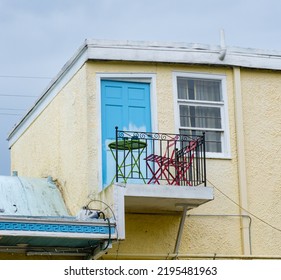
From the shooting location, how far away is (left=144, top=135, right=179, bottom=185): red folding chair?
14758 mm

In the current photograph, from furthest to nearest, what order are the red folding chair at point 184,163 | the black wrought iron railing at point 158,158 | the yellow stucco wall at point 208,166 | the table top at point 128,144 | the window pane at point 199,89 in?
the window pane at point 199,89
the yellow stucco wall at point 208,166
the red folding chair at point 184,163
the black wrought iron railing at point 158,158
the table top at point 128,144

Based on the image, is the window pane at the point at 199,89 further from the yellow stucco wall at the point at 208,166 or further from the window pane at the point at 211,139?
the window pane at the point at 211,139

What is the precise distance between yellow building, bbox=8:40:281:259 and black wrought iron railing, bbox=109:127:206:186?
0.06 ft

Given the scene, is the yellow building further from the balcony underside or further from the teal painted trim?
the teal painted trim

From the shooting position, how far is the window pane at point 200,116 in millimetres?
15867

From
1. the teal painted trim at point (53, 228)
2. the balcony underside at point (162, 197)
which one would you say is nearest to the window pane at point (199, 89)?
the balcony underside at point (162, 197)

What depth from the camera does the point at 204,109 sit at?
16.1 metres

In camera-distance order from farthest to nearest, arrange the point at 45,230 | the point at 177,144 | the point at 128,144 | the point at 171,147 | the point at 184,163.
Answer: the point at 177,144 < the point at 171,147 < the point at 184,163 < the point at 128,144 < the point at 45,230

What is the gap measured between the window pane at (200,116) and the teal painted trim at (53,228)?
10.3ft

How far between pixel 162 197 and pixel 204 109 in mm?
2621

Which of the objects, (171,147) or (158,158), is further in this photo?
(171,147)

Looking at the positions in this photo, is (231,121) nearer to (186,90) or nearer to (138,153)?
(186,90)

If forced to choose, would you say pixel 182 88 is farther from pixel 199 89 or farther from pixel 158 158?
pixel 158 158

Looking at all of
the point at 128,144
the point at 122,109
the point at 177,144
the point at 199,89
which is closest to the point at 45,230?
the point at 128,144
